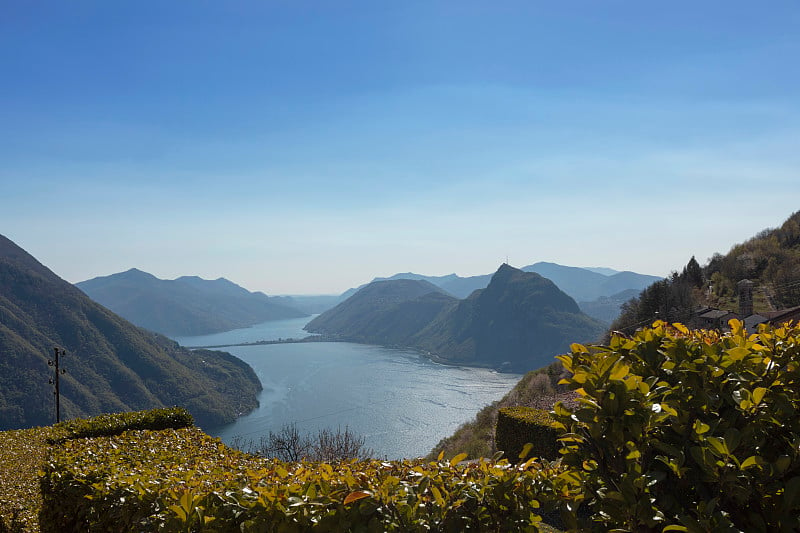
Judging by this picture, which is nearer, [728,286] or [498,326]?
[728,286]

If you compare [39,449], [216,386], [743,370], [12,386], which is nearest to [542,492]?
[743,370]

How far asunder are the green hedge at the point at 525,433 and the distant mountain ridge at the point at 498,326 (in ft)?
346

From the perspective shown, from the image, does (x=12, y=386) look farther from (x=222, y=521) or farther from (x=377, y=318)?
(x=377, y=318)

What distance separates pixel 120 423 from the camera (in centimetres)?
832

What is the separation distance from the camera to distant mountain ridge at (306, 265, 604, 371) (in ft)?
417

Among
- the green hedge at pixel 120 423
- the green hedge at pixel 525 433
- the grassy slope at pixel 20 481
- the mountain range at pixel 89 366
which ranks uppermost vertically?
the green hedge at pixel 120 423

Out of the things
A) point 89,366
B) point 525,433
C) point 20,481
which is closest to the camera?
point 20,481

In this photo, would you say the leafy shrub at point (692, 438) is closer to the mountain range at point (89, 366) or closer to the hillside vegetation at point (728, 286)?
the hillside vegetation at point (728, 286)

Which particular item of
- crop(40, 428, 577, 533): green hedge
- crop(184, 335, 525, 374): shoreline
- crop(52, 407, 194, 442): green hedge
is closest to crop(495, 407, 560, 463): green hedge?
crop(52, 407, 194, 442): green hedge

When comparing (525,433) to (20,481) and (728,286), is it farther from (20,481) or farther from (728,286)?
(728,286)

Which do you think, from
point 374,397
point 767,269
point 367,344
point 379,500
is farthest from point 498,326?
point 379,500

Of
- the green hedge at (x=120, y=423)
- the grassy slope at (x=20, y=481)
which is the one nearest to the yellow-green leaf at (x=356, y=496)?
the grassy slope at (x=20, y=481)

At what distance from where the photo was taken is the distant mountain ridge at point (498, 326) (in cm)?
12700

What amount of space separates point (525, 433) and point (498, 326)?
445ft
